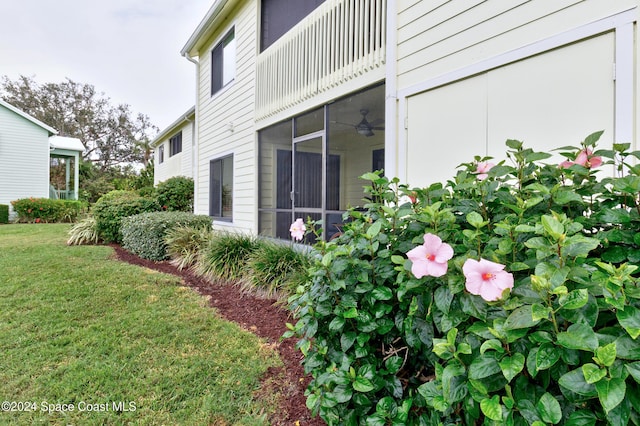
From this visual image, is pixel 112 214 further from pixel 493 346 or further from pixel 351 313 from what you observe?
pixel 493 346

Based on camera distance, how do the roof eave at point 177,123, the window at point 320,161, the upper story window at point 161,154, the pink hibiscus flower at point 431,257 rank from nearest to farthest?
the pink hibiscus flower at point 431,257 < the window at point 320,161 < the roof eave at point 177,123 < the upper story window at point 161,154

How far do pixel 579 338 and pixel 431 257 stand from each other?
50 cm

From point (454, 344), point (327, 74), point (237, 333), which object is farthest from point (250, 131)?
point (454, 344)

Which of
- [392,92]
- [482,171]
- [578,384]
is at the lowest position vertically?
[578,384]

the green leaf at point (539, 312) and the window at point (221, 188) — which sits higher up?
the window at point (221, 188)

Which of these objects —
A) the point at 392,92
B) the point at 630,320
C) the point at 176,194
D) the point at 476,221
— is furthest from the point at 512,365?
the point at 176,194

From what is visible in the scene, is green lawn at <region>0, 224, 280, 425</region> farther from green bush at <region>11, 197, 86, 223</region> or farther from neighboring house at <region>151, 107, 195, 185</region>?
green bush at <region>11, 197, 86, 223</region>

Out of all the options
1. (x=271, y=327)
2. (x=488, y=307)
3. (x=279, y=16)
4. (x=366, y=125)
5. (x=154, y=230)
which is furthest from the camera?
(x=154, y=230)

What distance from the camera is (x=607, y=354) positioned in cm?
90

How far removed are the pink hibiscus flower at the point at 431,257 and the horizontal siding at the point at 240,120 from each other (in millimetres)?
6126

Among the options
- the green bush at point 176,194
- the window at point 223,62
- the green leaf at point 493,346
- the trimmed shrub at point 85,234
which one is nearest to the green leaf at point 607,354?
the green leaf at point 493,346

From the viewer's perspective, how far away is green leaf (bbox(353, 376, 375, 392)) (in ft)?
4.82

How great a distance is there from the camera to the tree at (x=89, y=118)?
30766 mm

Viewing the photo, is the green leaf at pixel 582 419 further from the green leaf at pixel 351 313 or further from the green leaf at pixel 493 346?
the green leaf at pixel 351 313
